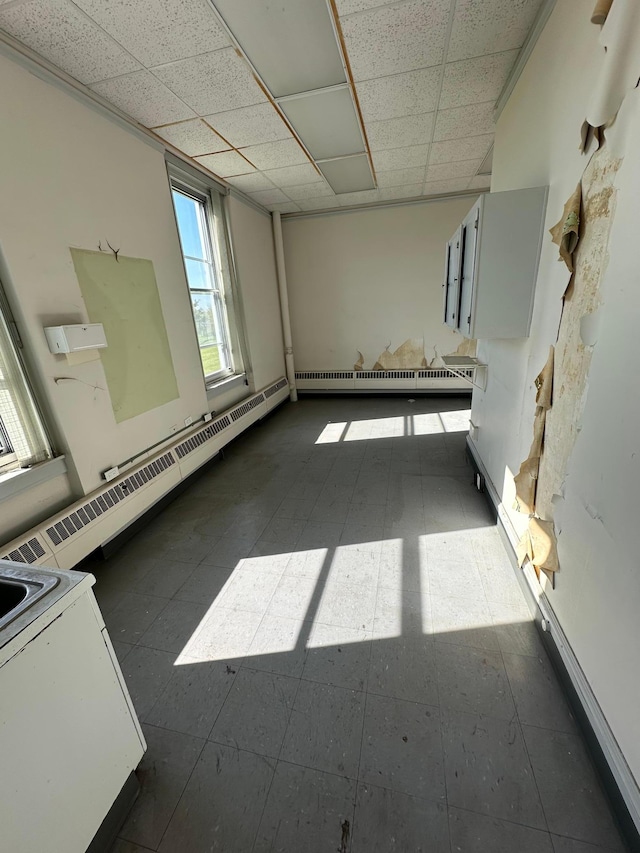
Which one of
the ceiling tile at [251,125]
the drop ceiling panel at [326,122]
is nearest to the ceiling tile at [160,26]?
the ceiling tile at [251,125]

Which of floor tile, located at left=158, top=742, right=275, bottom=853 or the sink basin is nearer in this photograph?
the sink basin

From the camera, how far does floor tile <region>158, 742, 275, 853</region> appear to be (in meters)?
1.08

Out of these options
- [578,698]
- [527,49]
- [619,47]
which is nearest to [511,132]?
[527,49]

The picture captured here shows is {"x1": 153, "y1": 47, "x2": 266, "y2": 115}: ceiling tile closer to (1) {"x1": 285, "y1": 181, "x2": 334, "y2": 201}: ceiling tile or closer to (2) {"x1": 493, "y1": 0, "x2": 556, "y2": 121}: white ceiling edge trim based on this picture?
(2) {"x1": 493, "y1": 0, "x2": 556, "y2": 121}: white ceiling edge trim

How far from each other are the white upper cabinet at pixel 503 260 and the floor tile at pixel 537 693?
1702 millimetres

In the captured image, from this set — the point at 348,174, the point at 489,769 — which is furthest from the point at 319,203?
the point at 489,769

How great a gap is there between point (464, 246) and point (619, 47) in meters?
1.22

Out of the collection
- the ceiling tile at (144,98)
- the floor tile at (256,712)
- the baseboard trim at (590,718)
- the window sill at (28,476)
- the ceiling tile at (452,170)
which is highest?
the ceiling tile at (452,170)

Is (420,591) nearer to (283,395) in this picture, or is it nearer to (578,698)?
(578,698)

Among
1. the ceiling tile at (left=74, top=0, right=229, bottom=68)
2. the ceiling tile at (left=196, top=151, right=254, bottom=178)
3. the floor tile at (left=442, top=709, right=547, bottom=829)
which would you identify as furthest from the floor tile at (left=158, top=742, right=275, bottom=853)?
the ceiling tile at (left=196, top=151, right=254, bottom=178)

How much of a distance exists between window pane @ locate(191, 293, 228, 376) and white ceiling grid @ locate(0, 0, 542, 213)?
1.31 meters

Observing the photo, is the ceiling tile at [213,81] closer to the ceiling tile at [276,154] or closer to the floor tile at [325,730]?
the ceiling tile at [276,154]

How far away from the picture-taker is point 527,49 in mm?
1988

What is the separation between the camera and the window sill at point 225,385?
3.76 m
